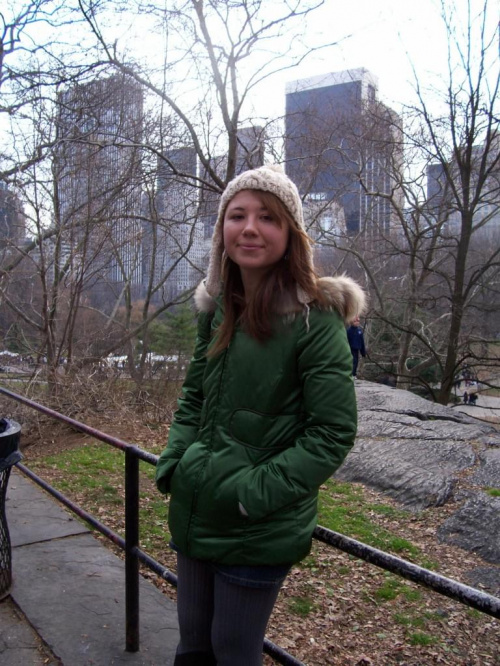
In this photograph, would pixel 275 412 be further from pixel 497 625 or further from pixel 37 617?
pixel 497 625

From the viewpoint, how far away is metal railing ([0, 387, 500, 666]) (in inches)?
48.0

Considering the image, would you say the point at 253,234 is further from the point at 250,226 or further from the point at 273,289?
the point at 273,289

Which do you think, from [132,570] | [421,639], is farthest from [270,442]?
[421,639]

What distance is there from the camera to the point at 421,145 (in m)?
14.6

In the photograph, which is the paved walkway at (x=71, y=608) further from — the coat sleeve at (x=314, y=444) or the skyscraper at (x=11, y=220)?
the skyscraper at (x=11, y=220)

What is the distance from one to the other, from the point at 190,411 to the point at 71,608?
5.67 feet

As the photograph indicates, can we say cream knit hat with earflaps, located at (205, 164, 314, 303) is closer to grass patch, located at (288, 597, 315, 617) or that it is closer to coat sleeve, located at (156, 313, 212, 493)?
coat sleeve, located at (156, 313, 212, 493)

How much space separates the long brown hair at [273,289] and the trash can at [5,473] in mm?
1569

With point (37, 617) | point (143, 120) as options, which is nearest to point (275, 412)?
point (37, 617)

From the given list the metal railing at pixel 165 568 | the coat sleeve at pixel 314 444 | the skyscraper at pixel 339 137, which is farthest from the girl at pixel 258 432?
the skyscraper at pixel 339 137

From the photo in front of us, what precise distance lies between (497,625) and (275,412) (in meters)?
2.90

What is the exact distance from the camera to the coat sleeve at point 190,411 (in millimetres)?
1718

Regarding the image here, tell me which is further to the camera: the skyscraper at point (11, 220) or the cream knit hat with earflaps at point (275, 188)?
the skyscraper at point (11, 220)

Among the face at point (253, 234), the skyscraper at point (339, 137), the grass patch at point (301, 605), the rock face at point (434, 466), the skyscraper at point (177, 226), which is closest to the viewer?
the face at point (253, 234)
